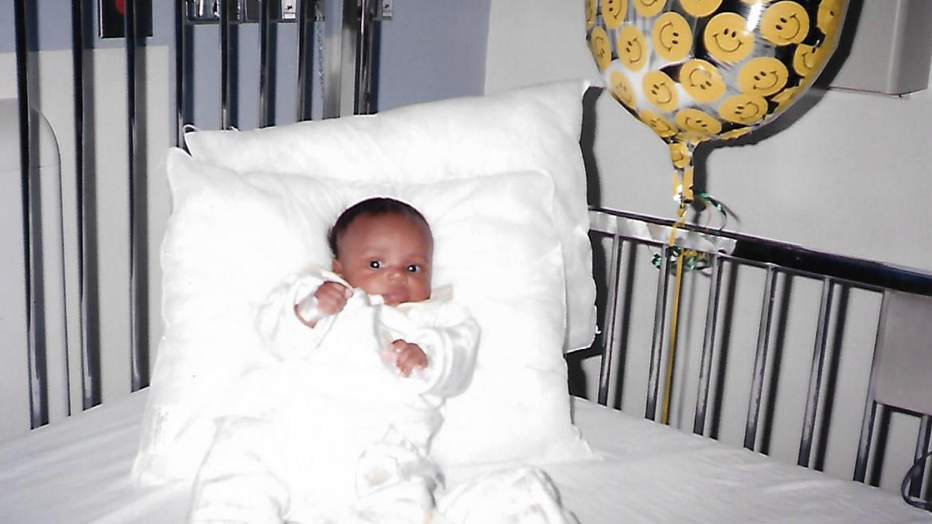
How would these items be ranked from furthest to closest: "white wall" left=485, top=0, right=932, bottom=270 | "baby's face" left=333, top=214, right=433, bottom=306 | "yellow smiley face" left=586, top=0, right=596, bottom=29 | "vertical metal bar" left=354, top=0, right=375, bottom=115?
"white wall" left=485, top=0, right=932, bottom=270
"vertical metal bar" left=354, top=0, right=375, bottom=115
"yellow smiley face" left=586, top=0, right=596, bottom=29
"baby's face" left=333, top=214, right=433, bottom=306

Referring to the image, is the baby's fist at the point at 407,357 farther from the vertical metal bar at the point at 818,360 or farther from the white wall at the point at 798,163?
the white wall at the point at 798,163

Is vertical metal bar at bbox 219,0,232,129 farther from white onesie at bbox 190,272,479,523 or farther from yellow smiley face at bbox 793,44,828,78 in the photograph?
yellow smiley face at bbox 793,44,828,78

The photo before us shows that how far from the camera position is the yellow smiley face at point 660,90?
4.75 feet

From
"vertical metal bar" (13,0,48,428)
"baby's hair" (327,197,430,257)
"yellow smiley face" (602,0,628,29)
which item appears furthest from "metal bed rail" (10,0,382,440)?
"yellow smiley face" (602,0,628,29)

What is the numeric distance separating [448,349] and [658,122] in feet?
1.93

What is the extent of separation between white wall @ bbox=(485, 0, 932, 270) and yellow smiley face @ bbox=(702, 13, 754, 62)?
63 centimetres

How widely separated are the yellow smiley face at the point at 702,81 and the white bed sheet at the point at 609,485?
1.68 ft

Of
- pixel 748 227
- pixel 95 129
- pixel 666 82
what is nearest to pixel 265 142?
pixel 95 129

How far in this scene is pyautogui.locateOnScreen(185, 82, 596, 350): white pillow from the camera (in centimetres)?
132

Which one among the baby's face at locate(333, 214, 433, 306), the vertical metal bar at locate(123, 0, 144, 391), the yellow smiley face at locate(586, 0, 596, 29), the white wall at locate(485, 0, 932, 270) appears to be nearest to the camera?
the baby's face at locate(333, 214, 433, 306)

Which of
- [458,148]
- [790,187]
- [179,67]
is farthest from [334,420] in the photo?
[790,187]

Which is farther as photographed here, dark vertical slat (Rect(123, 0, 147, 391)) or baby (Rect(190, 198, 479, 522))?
dark vertical slat (Rect(123, 0, 147, 391))

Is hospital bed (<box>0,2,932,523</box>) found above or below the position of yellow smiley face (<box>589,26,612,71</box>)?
below

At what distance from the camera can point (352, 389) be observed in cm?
113
